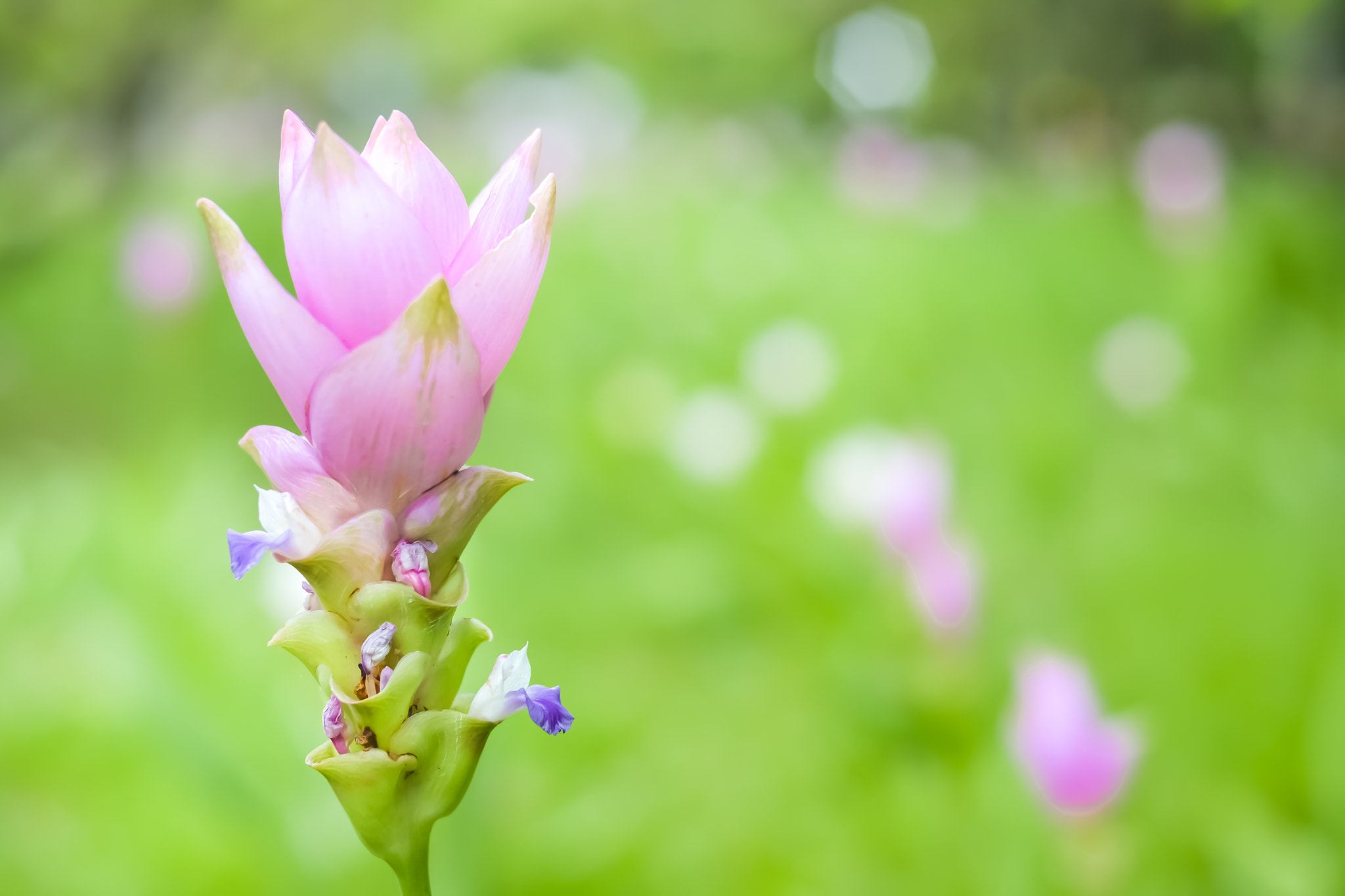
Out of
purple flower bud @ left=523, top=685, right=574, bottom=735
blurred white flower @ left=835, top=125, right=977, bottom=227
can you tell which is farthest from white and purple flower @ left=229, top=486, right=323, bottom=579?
blurred white flower @ left=835, top=125, right=977, bottom=227

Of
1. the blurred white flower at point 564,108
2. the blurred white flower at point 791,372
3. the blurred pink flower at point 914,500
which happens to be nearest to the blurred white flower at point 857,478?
the blurred pink flower at point 914,500

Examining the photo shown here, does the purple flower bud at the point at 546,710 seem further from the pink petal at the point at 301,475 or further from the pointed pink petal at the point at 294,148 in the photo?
the pointed pink petal at the point at 294,148

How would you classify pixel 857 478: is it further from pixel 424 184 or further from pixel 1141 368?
pixel 424 184

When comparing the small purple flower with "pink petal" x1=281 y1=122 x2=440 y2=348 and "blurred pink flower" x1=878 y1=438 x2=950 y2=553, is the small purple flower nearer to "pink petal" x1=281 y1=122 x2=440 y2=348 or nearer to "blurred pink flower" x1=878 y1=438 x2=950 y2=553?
"pink petal" x1=281 y1=122 x2=440 y2=348

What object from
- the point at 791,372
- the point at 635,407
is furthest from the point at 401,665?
the point at 635,407

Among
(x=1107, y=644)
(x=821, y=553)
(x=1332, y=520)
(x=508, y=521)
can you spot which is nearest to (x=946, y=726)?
(x=1107, y=644)
